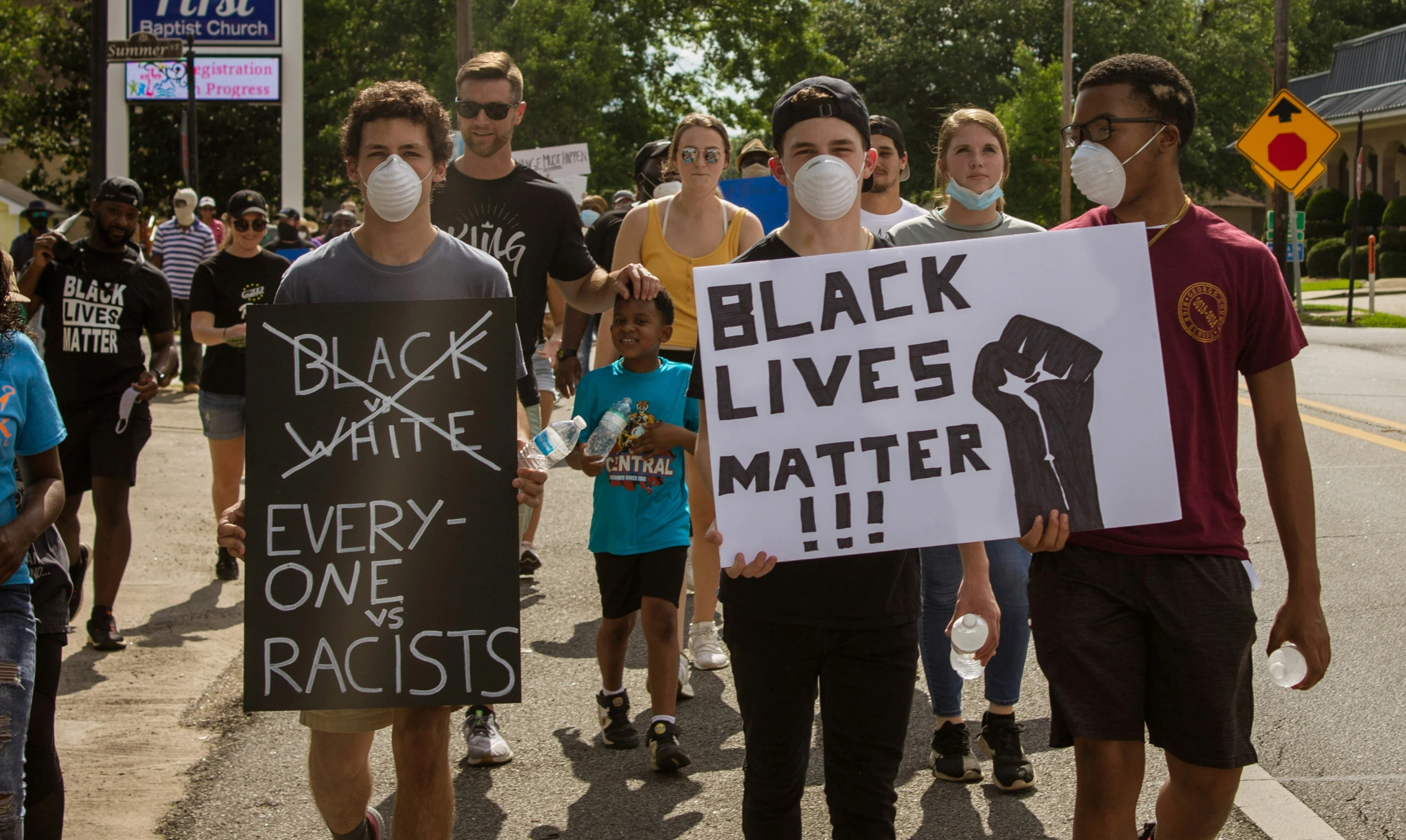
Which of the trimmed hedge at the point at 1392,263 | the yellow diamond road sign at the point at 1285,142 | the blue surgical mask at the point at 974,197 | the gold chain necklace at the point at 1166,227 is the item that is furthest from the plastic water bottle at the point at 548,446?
the trimmed hedge at the point at 1392,263

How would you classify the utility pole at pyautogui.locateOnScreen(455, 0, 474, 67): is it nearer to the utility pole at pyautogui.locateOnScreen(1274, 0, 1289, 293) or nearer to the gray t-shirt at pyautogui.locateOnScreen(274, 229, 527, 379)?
the utility pole at pyautogui.locateOnScreen(1274, 0, 1289, 293)

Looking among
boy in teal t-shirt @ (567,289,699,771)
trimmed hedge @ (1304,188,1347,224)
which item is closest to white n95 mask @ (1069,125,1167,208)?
boy in teal t-shirt @ (567,289,699,771)

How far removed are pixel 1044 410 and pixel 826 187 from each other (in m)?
0.70

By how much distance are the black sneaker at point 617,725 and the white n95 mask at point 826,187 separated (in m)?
2.36

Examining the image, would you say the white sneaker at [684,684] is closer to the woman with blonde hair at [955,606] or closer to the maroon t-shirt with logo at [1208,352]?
the woman with blonde hair at [955,606]

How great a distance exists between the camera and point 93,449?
6387 millimetres

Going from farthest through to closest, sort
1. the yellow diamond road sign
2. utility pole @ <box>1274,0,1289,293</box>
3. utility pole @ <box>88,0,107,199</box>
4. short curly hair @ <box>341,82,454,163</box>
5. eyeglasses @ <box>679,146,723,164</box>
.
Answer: utility pole @ <box>1274,0,1289,293</box> < the yellow diamond road sign < utility pole @ <box>88,0,107,199</box> < eyeglasses @ <box>679,146,723,164</box> < short curly hair @ <box>341,82,454,163</box>

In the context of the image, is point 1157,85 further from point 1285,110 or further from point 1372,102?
point 1372,102

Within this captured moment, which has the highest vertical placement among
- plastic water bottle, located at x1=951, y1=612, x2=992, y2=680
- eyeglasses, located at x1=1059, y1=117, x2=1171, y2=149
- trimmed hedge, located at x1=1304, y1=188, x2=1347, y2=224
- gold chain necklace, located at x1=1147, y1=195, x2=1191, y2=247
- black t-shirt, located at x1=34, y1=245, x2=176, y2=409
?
trimmed hedge, located at x1=1304, y1=188, x2=1347, y2=224

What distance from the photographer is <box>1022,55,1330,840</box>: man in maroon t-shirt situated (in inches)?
125

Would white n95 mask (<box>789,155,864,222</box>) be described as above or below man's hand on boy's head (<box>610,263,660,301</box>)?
above

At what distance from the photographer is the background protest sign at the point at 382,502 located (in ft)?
11.3

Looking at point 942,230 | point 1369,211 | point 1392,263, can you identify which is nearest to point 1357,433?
point 942,230

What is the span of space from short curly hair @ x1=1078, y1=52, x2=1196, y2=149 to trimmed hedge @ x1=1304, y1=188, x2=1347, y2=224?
1696 inches
